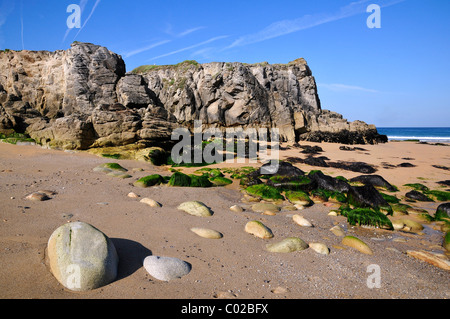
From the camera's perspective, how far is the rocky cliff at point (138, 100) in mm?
11977

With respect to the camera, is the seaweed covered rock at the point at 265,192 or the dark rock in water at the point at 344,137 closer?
the seaweed covered rock at the point at 265,192

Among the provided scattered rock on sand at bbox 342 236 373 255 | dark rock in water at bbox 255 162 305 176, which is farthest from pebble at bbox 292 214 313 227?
dark rock in water at bbox 255 162 305 176

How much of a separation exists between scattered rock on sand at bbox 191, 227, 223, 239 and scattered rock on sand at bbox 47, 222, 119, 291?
4.64 feet

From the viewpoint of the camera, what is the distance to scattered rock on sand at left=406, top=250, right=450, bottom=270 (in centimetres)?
320

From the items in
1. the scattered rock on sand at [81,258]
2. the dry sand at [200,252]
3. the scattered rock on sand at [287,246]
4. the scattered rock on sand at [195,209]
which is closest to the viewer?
the scattered rock on sand at [81,258]

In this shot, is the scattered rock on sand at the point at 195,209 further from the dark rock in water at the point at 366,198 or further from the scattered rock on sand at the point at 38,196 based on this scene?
the dark rock in water at the point at 366,198

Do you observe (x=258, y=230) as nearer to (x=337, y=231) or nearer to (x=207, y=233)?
(x=207, y=233)

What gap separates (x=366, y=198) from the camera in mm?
5816

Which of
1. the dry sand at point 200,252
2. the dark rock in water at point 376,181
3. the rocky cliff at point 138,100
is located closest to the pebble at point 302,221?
the dry sand at point 200,252

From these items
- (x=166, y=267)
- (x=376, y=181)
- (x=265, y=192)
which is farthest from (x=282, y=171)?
(x=166, y=267)

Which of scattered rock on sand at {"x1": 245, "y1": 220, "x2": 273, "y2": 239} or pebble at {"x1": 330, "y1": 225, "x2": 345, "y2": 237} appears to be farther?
pebble at {"x1": 330, "y1": 225, "x2": 345, "y2": 237}

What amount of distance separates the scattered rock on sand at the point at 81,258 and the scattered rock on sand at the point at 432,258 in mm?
3991

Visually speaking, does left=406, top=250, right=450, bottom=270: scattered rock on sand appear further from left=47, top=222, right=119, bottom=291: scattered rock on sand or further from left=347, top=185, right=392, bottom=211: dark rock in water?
left=47, top=222, right=119, bottom=291: scattered rock on sand

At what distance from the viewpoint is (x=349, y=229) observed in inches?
182
